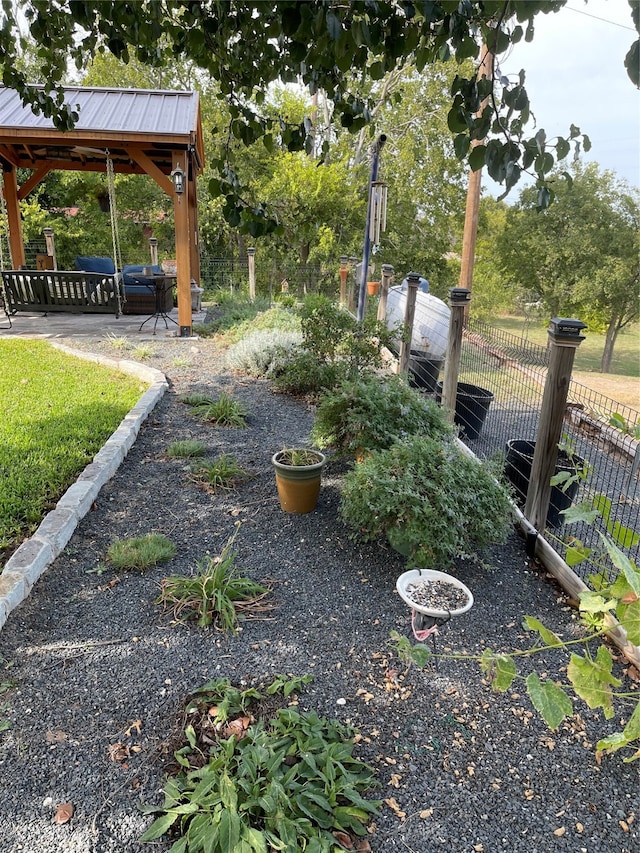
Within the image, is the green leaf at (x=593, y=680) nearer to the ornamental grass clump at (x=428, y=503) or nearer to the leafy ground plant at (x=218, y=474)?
the ornamental grass clump at (x=428, y=503)

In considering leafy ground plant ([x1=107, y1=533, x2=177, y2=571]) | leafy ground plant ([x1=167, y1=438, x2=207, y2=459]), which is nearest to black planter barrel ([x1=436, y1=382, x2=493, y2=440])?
leafy ground plant ([x1=167, y1=438, x2=207, y2=459])

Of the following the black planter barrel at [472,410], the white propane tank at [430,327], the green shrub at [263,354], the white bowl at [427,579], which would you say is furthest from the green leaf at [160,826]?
the white propane tank at [430,327]

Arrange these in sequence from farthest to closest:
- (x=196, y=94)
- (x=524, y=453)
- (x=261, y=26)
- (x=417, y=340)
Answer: (x=196, y=94) < (x=417, y=340) < (x=524, y=453) < (x=261, y=26)

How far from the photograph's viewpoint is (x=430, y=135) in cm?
2267

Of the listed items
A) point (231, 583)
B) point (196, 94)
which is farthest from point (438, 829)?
point (196, 94)

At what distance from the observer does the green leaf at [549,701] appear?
913 millimetres

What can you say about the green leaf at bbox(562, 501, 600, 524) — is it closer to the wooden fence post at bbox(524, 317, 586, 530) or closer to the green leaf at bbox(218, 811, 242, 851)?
the green leaf at bbox(218, 811, 242, 851)

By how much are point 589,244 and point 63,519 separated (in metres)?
21.1

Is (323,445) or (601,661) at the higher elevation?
(601,661)

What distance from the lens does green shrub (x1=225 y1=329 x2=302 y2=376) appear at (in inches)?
252

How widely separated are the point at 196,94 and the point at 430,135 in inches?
619

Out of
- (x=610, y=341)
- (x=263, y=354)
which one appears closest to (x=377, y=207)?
(x=263, y=354)

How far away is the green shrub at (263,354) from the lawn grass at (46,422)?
1230mm

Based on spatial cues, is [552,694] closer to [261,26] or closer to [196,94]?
[261,26]
